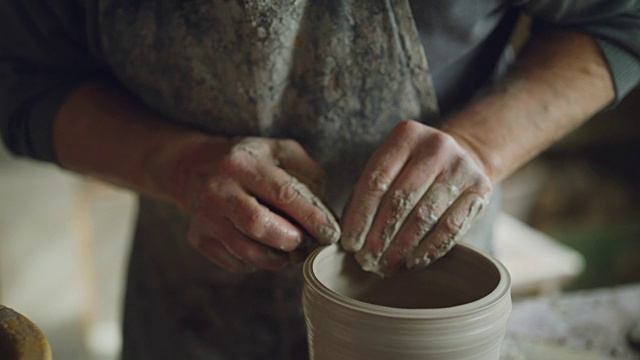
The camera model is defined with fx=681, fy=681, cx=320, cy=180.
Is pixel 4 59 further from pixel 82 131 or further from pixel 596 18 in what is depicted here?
pixel 596 18

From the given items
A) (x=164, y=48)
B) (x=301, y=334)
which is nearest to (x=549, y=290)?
(x=301, y=334)

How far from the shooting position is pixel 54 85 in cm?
107

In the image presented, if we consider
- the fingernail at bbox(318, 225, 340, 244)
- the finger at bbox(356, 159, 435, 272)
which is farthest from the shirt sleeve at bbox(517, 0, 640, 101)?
the fingernail at bbox(318, 225, 340, 244)

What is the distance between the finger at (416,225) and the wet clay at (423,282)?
0.04 metres

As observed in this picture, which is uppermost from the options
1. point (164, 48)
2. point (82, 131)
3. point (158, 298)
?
point (164, 48)

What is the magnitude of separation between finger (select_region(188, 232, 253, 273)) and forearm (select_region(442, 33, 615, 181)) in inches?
12.7

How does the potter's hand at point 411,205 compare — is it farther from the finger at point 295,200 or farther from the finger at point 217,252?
the finger at point 217,252

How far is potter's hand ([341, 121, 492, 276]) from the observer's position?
2.49 ft

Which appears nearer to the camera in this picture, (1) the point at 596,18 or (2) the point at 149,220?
(1) the point at 596,18

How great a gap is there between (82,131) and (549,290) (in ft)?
4.66

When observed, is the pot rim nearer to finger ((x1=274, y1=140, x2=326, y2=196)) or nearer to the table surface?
finger ((x1=274, y1=140, x2=326, y2=196))

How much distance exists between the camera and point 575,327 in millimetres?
1317

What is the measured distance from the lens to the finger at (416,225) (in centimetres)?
76

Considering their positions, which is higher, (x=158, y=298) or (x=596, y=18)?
(x=596, y=18)
